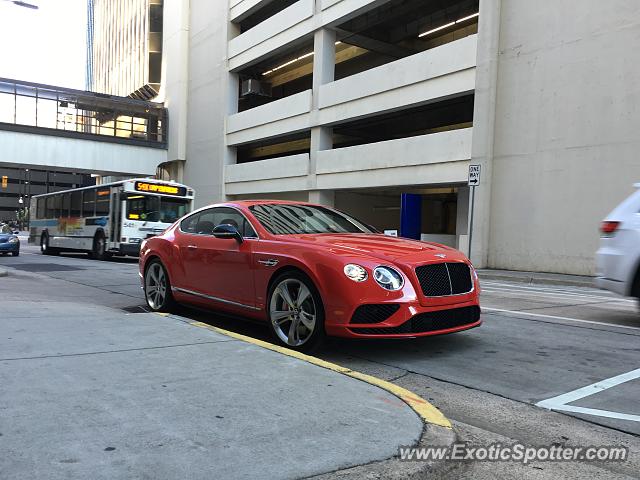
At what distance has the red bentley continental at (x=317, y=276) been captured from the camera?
16.4ft

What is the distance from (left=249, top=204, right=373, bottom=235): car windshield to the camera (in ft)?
20.3

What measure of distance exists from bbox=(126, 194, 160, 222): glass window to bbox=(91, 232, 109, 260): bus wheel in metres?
1.80

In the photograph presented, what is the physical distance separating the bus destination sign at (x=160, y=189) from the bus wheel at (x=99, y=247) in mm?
2582

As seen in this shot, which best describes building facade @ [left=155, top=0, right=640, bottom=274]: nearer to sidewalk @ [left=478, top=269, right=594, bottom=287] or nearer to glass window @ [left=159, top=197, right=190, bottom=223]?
sidewalk @ [left=478, top=269, right=594, bottom=287]

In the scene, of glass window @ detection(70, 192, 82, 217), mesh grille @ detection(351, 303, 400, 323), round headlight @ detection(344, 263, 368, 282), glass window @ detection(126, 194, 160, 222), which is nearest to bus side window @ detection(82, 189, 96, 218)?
glass window @ detection(70, 192, 82, 217)

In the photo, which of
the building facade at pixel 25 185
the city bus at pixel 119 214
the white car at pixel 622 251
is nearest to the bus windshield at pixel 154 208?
the city bus at pixel 119 214

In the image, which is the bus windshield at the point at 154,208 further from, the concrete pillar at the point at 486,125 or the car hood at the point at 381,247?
the car hood at the point at 381,247

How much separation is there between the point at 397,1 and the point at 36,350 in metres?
21.7

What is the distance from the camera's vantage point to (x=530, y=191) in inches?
655

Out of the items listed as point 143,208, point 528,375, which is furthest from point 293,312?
point 143,208

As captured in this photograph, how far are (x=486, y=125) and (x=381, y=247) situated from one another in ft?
44.9

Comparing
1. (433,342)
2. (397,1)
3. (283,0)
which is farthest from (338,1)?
(433,342)

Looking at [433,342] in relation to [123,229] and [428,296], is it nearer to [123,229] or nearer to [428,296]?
[428,296]

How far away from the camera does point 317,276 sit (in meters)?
5.14
